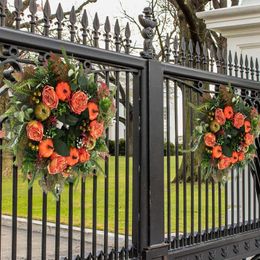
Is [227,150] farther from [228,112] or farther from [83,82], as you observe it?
[83,82]

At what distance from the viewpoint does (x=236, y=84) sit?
521 cm

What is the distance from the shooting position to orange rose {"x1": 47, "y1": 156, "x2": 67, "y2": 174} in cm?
321

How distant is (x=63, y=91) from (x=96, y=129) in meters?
0.33

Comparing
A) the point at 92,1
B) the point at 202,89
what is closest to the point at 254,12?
the point at 202,89

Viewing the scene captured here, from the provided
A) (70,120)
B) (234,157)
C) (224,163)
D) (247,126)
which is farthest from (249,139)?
(70,120)

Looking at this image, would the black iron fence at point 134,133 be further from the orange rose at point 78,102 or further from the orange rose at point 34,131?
the orange rose at point 78,102

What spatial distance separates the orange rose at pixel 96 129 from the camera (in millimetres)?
3385

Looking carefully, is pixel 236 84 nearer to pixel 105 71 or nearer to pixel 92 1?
pixel 105 71

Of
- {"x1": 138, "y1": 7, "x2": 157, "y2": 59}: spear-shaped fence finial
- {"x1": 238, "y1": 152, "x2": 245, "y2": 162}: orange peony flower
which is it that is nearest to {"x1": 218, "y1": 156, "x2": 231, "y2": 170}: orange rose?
{"x1": 238, "y1": 152, "x2": 245, "y2": 162}: orange peony flower

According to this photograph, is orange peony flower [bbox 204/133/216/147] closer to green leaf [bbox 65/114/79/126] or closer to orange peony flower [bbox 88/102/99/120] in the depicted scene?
orange peony flower [bbox 88/102/99/120]

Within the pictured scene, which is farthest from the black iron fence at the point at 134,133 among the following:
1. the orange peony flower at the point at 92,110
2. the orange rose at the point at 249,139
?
the orange rose at the point at 249,139

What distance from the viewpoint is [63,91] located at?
3264 millimetres

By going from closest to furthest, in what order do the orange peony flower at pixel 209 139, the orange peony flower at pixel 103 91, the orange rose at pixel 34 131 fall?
1. the orange rose at pixel 34 131
2. the orange peony flower at pixel 103 91
3. the orange peony flower at pixel 209 139

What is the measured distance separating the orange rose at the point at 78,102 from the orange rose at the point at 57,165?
30 cm
